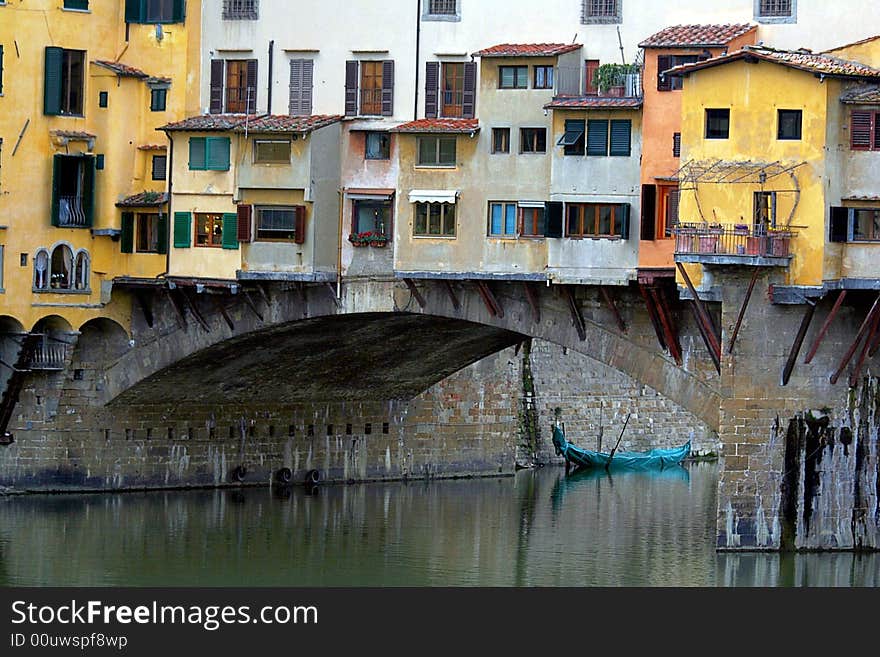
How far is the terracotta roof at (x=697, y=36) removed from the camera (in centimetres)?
6250

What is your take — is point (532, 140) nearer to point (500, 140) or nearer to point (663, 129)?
point (500, 140)

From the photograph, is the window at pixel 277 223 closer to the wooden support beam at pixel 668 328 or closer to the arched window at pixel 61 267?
the arched window at pixel 61 267

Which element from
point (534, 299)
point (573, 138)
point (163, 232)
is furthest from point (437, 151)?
point (163, 232)

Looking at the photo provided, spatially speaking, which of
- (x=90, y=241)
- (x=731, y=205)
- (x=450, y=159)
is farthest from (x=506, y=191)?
(x=90, y=241)

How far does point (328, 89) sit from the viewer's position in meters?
→ 68.1

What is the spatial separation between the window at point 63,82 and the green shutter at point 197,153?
10.2ft

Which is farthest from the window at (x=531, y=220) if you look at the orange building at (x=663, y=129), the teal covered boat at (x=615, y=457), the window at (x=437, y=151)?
the teal covered boat at (x=615, y=457)

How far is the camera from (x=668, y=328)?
6400 centimetres

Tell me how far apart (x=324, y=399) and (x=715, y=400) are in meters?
17.1

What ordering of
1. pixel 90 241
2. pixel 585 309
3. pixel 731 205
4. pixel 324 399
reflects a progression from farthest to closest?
pixel 324 399
pixel 90 241
pixel 585 309
pixel 731 205

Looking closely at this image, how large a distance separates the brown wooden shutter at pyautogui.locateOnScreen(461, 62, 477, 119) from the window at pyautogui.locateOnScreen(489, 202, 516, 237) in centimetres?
228

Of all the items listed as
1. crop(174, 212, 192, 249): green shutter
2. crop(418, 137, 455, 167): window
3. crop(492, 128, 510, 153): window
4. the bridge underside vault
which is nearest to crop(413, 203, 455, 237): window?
crop(418, 137, 455, 167): window

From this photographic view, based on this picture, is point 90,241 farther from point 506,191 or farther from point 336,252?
point 506,191

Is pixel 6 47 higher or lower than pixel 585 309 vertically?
higher
